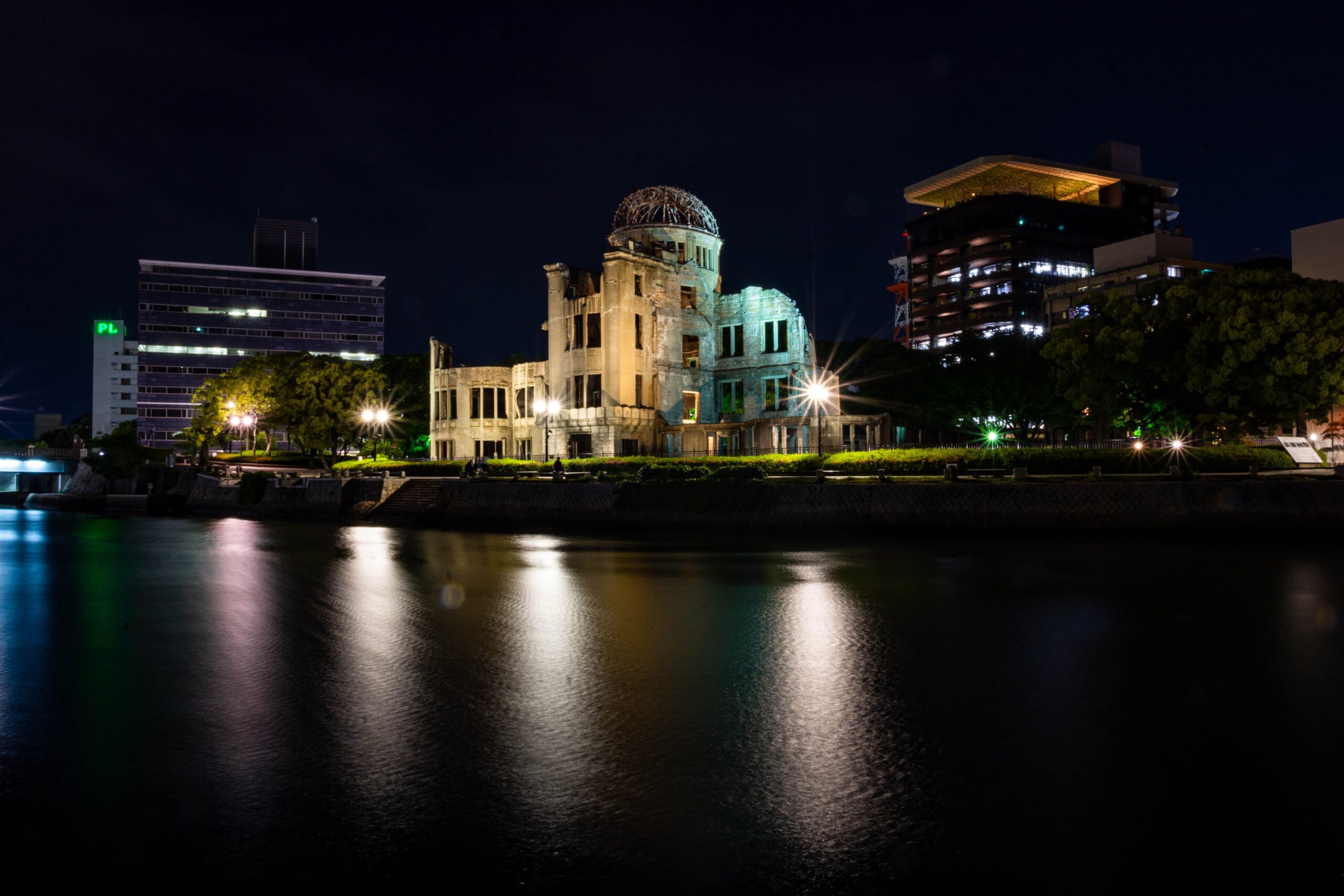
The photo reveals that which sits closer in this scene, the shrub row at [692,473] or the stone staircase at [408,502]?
the shrub row at [692,473]

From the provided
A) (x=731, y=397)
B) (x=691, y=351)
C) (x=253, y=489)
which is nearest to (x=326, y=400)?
(x=253, y=489)

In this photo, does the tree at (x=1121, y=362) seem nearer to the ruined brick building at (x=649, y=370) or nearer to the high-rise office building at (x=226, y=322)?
the ruined brick building at (x=649, y=370)

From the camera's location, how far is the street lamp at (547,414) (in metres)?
58.1

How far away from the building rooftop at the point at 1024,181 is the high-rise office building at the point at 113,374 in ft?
509

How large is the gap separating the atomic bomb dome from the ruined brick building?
0.09m

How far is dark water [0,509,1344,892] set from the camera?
5.89 meters

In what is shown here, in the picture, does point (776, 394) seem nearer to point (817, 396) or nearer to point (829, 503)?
point (817, 396)

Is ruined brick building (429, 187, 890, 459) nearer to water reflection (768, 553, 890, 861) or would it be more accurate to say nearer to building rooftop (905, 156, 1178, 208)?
water reflection (768, 553, 890, 861)

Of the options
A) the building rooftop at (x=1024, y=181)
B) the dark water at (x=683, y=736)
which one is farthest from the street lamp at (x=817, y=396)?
the building rooftop at (x=1024, y=181)

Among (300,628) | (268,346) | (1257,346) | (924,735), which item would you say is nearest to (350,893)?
(924,735)

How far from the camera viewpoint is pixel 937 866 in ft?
18.6

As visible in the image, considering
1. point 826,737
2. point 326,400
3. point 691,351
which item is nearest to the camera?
point 826,737

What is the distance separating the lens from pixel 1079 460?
116 ft

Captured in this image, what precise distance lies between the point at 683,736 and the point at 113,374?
200 metres
